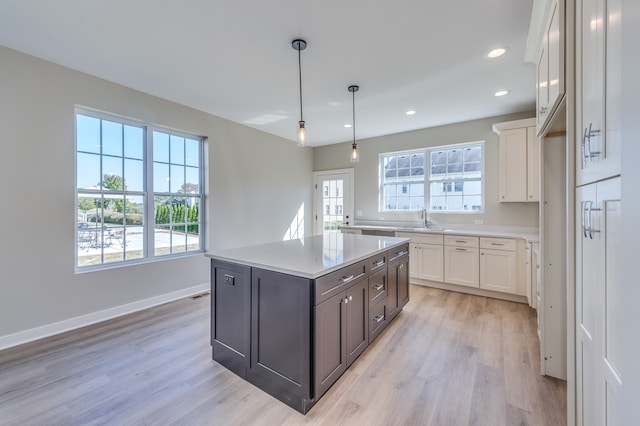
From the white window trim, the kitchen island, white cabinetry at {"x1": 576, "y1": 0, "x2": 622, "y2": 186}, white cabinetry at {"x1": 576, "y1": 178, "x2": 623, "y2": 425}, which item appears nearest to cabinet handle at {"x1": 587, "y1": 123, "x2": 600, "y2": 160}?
white cabinetry at {"x1": 576, "y1": 0, "x2": 622, "y2": 186}

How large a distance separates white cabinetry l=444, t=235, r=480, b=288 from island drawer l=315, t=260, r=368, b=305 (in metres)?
2.38

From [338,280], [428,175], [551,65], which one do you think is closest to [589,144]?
[551,65]

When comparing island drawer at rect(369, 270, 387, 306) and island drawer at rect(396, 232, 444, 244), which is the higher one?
island drawer at rect(396, 232, 444, 244)

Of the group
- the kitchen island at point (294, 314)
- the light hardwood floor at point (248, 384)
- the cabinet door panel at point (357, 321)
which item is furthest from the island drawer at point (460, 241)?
the cabinet door panel at point (357, 321)

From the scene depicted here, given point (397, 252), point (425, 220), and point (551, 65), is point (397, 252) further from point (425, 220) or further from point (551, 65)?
point (425, 220)

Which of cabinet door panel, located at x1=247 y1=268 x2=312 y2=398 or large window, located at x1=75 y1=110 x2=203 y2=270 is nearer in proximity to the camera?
cabinet door panel, located at x1=247 y1=268 x2=312 y2=398

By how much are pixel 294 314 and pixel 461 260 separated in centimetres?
321

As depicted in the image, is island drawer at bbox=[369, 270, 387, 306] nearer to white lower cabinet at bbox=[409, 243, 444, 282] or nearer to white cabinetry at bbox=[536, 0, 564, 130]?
white cabinetry at bbox=[536, 0, 564, 130]

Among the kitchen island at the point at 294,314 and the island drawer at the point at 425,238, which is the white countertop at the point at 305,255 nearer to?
the kitchen island at the point at 294,314

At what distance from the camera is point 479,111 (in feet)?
13.3

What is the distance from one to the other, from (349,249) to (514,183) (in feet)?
9.54

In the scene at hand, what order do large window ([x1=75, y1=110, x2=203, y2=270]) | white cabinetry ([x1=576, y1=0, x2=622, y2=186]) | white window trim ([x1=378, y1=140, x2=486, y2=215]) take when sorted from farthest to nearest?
1. white window trim ([x1=378, y1=140, x2=486, y2=215])
2. large window ([x1=75, y1=110, x2=203, y2=270])
3. white cabinetry ([x1=576, y1=0, x2=622, y2=186])

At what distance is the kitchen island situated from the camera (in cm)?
173

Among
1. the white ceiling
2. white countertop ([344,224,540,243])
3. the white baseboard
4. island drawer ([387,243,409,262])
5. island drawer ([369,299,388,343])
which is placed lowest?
the white baseboard
